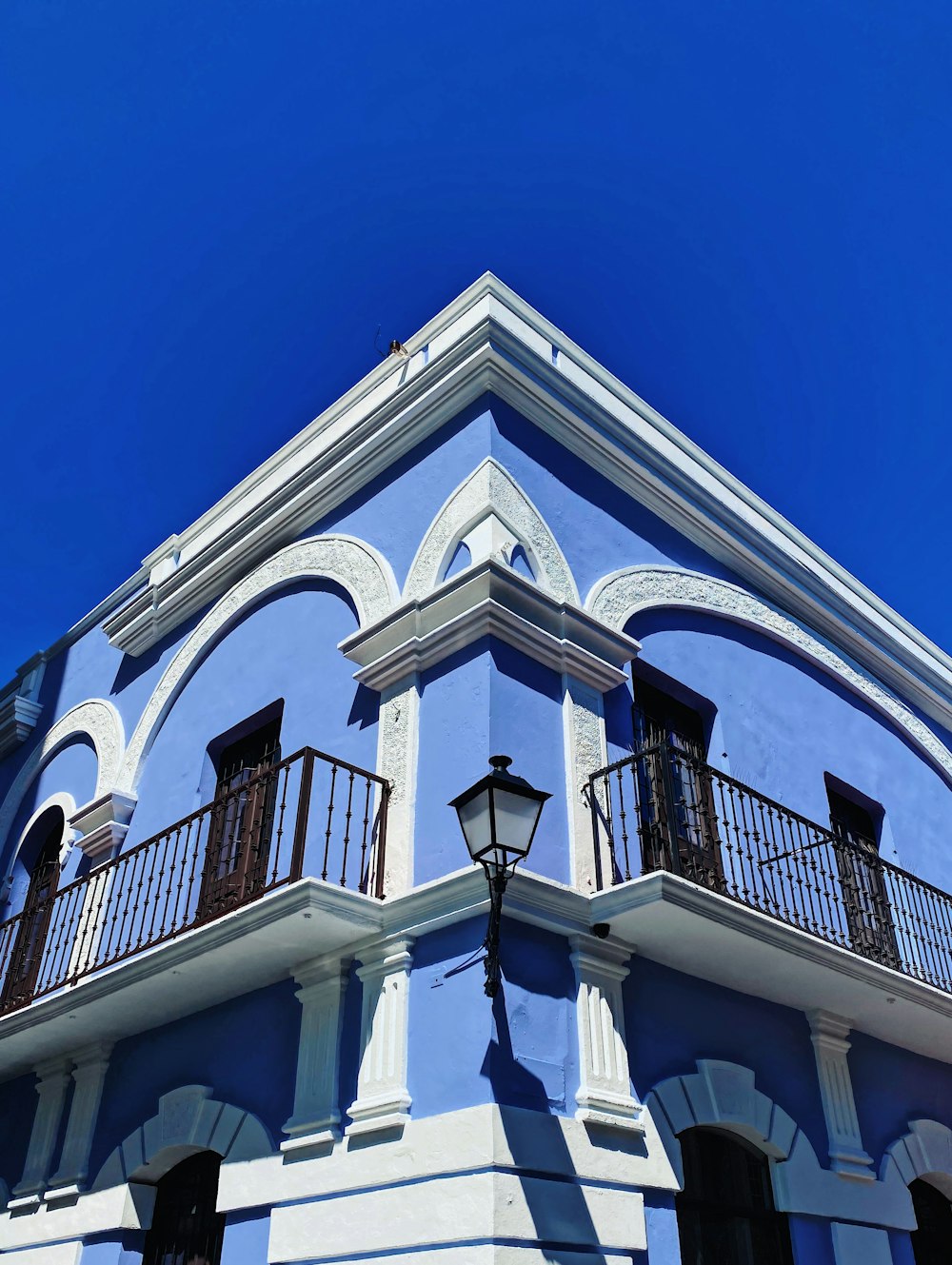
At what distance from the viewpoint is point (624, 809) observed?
23.9 feet

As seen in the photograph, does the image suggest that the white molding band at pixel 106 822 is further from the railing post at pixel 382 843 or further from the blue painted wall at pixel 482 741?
the blue painted wall at pixel 482 741

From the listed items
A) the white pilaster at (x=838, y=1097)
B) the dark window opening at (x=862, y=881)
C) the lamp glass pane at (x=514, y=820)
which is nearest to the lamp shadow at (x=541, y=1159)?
the lamp glass pane at (x=514, y=820)

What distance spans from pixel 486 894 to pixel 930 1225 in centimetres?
500

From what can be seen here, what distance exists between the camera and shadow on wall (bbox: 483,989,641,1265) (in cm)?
543

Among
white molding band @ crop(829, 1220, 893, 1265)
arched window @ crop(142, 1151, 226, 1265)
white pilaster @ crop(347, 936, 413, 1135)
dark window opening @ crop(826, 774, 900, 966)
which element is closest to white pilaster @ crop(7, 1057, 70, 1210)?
arched window @ crop(142, 1151, 226, 1265)

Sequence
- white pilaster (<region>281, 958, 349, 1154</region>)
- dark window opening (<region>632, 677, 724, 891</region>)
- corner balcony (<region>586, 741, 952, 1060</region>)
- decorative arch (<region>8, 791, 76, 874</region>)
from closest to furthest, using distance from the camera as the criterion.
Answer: white pilaster (<region>281, 958, 349, 1154</region>) → corner balcony (<region>586, 741, 952, 1060</region>) → dark window opening (<region>632, 677, 724, 891</region>) → decorative arch (<region>8, 791, 76, 874</region>)

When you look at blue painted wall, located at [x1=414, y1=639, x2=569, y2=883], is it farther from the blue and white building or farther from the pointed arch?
the pointed arch

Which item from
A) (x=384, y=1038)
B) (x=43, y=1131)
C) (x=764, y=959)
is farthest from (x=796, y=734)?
(x=43, y=1131)

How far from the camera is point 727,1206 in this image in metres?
6.86

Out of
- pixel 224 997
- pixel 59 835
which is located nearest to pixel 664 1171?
pixel 224 997

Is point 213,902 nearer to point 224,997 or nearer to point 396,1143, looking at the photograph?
point 224,997

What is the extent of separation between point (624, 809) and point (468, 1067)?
2.15 meters

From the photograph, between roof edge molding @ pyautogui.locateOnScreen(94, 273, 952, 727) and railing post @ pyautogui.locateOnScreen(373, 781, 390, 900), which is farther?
roof edge molding @ pyautogui.locateOnScreen(94, 273, 952, 727)

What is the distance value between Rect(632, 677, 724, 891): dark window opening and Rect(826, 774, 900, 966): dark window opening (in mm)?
1116
